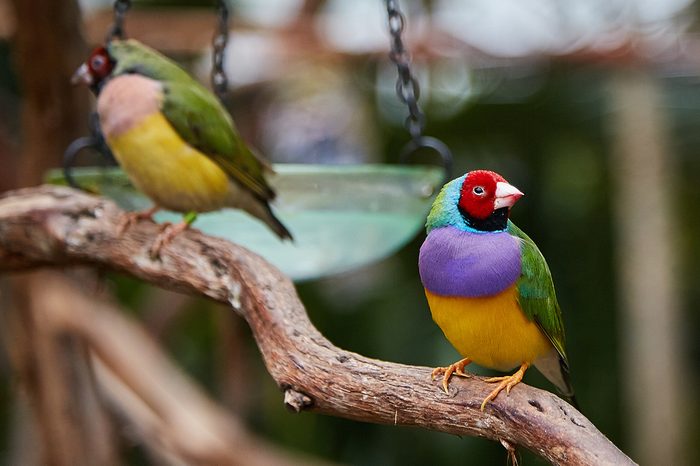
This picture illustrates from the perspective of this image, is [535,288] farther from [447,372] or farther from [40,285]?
[40,285]

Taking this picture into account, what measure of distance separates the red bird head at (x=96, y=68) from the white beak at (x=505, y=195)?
126 cm

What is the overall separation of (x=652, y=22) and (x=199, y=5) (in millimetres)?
2507

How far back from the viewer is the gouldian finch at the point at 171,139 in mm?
2260

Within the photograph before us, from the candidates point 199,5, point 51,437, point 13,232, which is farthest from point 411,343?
point 13,232

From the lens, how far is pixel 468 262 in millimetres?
1564

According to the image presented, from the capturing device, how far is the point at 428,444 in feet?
15.7

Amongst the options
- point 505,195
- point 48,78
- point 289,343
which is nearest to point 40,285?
point 48,78

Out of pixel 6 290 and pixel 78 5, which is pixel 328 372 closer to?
pixel 78 5

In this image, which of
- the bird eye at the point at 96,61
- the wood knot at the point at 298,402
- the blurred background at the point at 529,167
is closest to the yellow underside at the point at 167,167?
the bird eye at the point at 96,61

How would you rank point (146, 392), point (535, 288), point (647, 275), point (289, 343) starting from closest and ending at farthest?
point (535, 288)
point (289, 343)
point (146, 392)
point (647, 275)

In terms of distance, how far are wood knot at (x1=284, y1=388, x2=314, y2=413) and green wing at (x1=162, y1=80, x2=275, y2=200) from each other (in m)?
0.75

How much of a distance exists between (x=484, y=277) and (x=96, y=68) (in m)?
1.27

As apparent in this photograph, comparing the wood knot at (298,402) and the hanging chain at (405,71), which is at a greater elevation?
the hanging chain at (405,71)

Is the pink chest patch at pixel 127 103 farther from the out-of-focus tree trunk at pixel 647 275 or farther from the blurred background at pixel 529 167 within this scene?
the out-of-focus tree trunk at pixel 647 275
